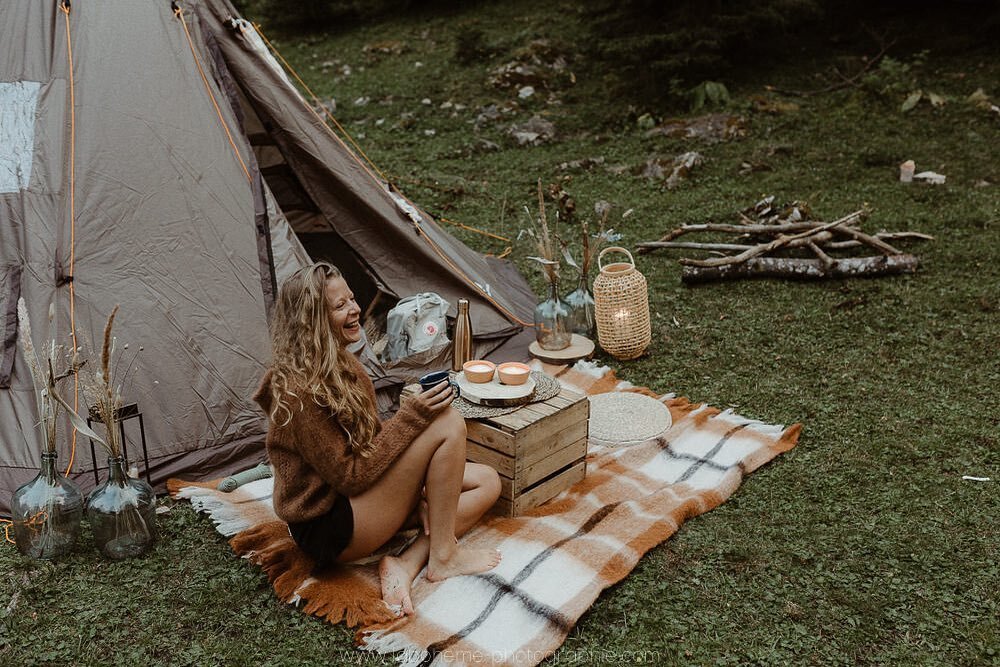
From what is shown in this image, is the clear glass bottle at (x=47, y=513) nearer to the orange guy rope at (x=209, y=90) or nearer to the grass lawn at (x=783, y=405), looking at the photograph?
the grass lawn at (x=783, y=405)

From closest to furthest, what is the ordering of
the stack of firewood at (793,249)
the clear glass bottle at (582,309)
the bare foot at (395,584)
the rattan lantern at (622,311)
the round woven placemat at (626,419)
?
the bare foot at (395,584), the round woven placemat at (626,419), the rattan lantern at (622,311), the clear glass bottle at (582,309), the stack of firewood at (793,249)

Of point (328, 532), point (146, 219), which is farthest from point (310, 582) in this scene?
point (146, 219)

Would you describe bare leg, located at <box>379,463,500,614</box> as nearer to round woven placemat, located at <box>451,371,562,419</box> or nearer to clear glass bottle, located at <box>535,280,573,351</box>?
round woven placemat, located at <box>451,371,562,419</box>

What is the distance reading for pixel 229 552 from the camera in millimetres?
3242

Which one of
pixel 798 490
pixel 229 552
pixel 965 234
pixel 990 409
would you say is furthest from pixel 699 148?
pixel 229 552

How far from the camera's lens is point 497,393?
11.4ft

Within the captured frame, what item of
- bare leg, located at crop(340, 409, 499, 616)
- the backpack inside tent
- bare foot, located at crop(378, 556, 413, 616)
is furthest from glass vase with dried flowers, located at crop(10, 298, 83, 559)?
bare foot, located at crop(378, 556, 413, 616)

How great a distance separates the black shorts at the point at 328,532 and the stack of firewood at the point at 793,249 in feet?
11.4

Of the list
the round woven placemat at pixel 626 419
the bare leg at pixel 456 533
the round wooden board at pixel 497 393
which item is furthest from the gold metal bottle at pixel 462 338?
the bare leg at pixel 456 533

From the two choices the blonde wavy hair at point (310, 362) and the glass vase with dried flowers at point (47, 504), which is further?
the glass vase with dried flowers at point (47, 504)

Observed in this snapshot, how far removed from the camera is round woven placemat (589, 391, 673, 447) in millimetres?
3982

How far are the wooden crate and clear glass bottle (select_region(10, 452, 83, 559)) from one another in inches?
50.4

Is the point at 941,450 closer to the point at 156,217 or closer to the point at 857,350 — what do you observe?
the point at 857,350

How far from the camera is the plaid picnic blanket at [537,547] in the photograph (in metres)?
2.76
